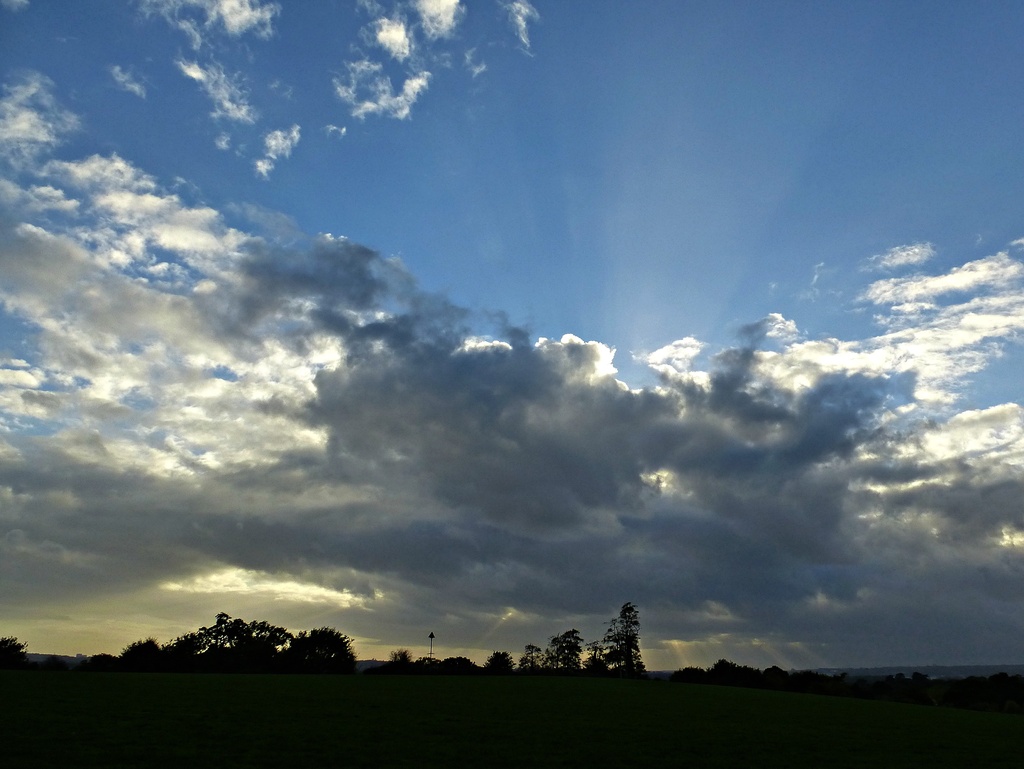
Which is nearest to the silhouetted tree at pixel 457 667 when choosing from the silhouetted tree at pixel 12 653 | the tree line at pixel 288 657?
the tree line at pixel 288 657

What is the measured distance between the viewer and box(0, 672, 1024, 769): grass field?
28172 millimetres

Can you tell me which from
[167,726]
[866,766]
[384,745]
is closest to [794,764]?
[866,766]

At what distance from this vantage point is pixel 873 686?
16525 centimetres

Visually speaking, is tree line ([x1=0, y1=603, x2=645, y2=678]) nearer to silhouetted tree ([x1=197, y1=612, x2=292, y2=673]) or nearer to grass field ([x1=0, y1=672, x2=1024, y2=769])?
silhouetted tree ([x1=197, y1=612, x2=292, y2=673])

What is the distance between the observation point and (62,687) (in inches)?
2213

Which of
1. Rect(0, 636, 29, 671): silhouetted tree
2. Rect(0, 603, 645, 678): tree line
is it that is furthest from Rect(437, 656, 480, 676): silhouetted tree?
Rect(0, 636, 29, 671): silhouetted tree

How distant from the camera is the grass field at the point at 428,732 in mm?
28172

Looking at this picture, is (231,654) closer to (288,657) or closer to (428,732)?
(288,657)

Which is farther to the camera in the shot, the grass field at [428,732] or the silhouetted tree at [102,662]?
the silhouetted tree at [102,662]

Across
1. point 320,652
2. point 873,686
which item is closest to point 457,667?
point 320,652

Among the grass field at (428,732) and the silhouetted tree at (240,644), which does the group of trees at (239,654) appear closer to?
the silhouetted tree at (240,644)

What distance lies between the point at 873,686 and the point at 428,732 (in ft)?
532

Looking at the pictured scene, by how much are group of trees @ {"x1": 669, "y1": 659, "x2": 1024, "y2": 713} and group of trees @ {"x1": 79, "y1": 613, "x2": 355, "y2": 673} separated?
229 ft

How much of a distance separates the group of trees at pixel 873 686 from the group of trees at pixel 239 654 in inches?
2743
